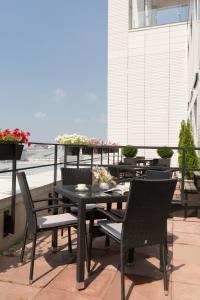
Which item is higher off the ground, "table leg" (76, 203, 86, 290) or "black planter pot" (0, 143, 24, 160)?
"black planter pot" (0, 143, 24, 160)

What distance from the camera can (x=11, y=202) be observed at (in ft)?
11.0

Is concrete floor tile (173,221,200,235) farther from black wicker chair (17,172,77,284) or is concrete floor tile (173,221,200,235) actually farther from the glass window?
the glass window

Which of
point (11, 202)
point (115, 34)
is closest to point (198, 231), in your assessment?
point (11, 202)

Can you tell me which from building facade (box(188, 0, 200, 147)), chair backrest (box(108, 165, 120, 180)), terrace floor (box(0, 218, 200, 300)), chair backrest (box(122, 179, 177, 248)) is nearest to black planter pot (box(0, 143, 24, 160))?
terrace floor (box(0, 218, 200, 300))

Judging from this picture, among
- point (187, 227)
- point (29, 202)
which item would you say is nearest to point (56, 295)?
point (29, 202)

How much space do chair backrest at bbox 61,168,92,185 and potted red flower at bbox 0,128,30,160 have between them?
0.76 metres

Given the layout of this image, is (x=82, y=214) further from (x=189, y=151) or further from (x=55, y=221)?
(x=189, y=151)

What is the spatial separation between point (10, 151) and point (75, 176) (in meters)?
1.06

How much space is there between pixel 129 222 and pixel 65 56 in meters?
15.5

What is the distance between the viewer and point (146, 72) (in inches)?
518

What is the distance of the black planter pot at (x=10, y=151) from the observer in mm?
3107

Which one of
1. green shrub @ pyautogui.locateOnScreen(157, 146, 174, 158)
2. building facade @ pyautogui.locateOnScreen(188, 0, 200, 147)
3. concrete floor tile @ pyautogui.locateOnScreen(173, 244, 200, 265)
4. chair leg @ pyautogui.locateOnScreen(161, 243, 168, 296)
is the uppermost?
building facade @ pyautogui.locateOnScreen(188, 0, 200, 147)

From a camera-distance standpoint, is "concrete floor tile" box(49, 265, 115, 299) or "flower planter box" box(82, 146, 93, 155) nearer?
"concrete floor tile" box(49, 265, 115, 299)

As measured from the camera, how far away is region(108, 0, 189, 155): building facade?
12719 millimetres
